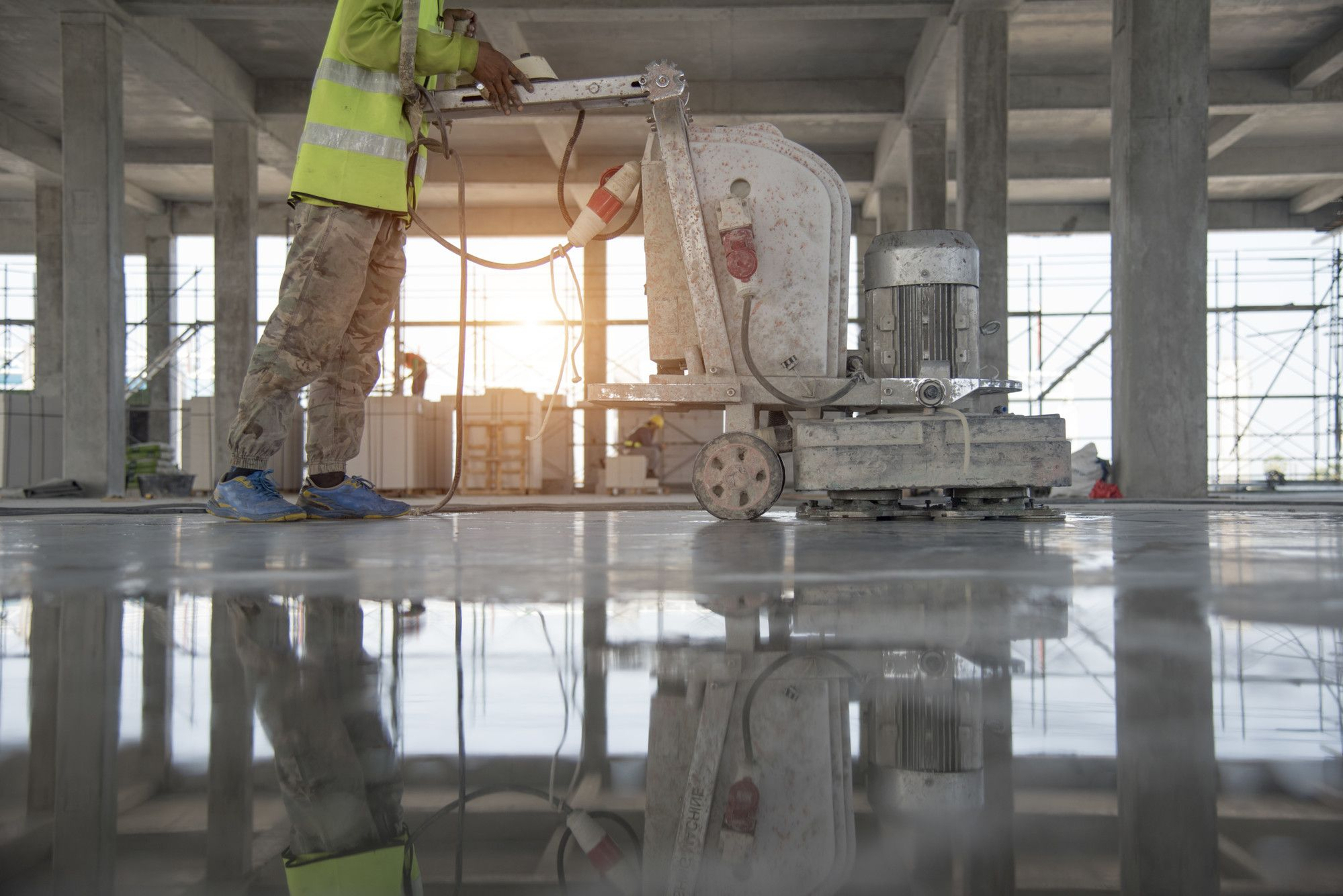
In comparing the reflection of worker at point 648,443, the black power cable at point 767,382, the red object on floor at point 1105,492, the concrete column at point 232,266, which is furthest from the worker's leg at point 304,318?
the reflection of worker at point 648,443

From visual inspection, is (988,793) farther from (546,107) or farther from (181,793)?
(546,107)

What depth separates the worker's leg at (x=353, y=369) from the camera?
13.7 feet

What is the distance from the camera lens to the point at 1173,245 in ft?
26.3

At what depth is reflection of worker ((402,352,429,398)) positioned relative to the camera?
15.6 metres

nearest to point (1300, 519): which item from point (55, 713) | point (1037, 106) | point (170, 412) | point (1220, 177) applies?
point (55, 713)

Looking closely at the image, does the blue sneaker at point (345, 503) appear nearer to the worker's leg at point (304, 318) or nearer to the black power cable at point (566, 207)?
the worker's leg at point (304, 318)

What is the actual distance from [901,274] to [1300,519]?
1.80 meters

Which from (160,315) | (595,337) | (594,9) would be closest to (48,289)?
(160,315)

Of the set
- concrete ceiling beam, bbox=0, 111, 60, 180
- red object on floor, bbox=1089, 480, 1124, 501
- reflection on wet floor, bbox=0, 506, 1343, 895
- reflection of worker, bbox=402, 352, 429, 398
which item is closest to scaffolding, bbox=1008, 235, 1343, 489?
reflection of worker, bbox=402, 352, 429, 398

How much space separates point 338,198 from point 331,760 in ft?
11.3

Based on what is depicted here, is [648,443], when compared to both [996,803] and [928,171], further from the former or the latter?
[996,803]

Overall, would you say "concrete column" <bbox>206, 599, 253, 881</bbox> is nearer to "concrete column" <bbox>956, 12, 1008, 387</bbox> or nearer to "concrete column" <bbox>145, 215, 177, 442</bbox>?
"concrete column" <bbox>956, 12, 1008, 387</bbox>

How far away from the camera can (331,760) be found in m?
0.73

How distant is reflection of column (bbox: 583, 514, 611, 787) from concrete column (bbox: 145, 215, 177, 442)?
21.4m
